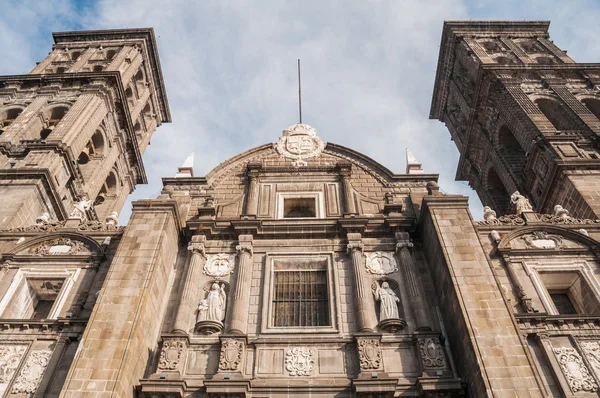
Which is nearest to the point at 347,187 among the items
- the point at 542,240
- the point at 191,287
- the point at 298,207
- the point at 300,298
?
the point at 298,207

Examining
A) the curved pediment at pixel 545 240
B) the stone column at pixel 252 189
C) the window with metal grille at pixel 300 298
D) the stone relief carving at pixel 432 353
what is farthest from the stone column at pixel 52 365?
the curved pediment at pixel 545 240

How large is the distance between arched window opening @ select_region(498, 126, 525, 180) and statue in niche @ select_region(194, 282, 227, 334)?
847 inches

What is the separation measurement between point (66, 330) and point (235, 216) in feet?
25.0

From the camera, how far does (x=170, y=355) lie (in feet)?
46.4

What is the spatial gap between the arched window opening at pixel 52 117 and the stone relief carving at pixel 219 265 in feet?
61.7

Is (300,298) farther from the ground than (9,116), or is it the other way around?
(9,116)

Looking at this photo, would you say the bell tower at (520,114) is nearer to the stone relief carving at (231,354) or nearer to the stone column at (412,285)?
the stone column at (412,285)

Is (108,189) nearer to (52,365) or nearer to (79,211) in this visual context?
(79,211)

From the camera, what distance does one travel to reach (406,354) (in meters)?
14.4

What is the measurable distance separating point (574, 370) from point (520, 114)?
64.7 ft

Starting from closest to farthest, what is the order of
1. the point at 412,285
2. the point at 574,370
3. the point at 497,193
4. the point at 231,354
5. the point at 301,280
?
the point at 574,370 → the point at 231,354 → the point at 412,285 → the point at 301,280 → the point at 497,193

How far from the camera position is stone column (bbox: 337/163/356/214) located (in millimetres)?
20092

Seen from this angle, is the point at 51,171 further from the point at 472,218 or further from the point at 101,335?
the point at 472,218

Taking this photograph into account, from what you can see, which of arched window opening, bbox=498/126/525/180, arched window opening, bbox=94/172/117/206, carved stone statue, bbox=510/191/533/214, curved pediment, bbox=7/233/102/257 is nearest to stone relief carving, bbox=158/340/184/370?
curved pediment, bbox=7/233/102/257
